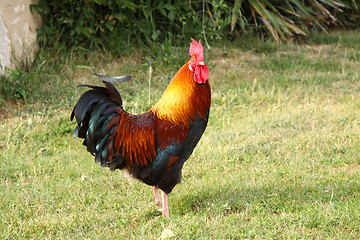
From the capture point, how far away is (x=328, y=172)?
167 inches

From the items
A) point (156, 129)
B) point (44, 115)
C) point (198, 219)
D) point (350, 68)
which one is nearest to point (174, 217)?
point (198, 219)

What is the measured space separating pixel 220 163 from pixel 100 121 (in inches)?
65.9

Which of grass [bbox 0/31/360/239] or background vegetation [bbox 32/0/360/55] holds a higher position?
background vegetation [bbox 32/0/360/55]

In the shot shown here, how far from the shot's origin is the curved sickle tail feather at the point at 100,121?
3.38 meters

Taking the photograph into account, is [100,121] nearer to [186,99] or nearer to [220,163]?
[186,99]

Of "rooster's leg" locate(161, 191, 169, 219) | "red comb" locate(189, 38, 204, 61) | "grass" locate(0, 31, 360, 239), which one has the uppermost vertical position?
"red comb" locate(189, 38, 204, 61)

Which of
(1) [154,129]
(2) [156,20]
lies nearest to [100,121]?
(1) [154,129]

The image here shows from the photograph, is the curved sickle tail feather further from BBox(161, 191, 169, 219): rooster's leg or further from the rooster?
BBox(161, 191, 169, 219): rooster's leg

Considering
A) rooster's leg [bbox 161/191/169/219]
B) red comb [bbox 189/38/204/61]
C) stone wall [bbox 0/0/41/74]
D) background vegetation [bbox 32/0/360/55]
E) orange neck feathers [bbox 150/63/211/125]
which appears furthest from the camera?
background vegetation [bbox 32/0/360/55]

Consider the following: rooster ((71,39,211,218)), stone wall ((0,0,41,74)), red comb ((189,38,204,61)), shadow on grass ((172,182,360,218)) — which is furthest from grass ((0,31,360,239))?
red comb ((189,38,204,61))

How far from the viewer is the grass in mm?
3480

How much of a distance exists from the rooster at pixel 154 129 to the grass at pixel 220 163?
1.56ft

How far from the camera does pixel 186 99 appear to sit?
11.2 ft

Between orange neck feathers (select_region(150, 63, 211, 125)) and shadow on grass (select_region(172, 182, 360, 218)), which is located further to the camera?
shadow on grass (select_region(172, 182, 360, 218))
